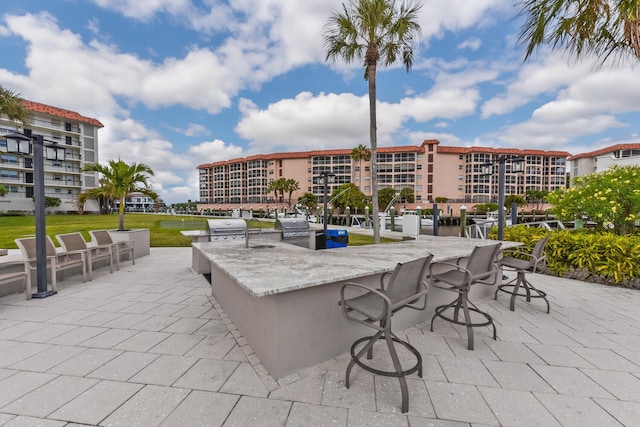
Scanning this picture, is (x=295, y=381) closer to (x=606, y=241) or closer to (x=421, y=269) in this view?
(x=421, y=269)

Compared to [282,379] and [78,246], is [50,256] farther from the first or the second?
[282,379]

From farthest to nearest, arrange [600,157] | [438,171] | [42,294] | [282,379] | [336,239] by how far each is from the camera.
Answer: [438,171] → [600,157] → [336,239] → [42,294] → [282,379]

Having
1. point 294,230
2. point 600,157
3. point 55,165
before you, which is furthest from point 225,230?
point 600,157

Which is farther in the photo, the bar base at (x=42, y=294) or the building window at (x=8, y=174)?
the building window at (x=8, y=174)

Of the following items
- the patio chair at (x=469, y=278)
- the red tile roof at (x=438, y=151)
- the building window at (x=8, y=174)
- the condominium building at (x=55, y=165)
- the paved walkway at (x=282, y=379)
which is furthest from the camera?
the red tile roof at (x=438, y=151)

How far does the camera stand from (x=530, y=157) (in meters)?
57.8

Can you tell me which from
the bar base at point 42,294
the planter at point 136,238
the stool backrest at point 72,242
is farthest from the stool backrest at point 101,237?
the bar base at point 42,294

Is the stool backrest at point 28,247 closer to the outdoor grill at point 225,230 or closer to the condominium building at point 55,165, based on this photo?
the outdoor grill at point 225,230

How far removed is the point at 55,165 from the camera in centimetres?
3450

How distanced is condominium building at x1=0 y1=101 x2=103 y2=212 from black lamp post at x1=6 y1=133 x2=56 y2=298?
4063 centimetres

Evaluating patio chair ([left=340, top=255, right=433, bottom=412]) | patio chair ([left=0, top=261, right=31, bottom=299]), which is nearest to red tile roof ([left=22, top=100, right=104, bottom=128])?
patio chair ([left=0, top=261, right=31, bottom=299])

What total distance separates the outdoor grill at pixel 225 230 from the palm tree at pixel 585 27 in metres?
6.78

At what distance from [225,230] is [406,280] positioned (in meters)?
5.65

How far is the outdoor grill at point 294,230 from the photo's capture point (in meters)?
8.35
